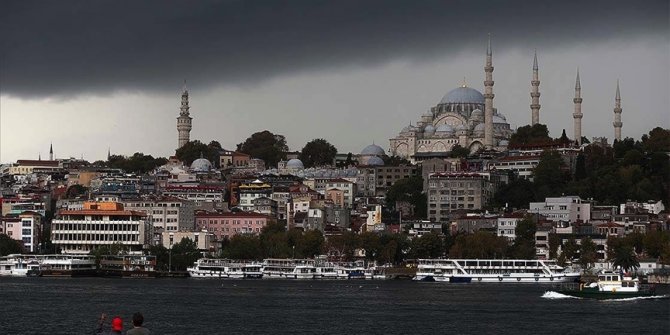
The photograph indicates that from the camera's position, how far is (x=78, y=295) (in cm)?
6519

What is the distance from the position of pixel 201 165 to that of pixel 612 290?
242 ft

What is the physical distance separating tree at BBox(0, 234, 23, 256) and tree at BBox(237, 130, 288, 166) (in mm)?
48194

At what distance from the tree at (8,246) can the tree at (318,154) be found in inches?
1814

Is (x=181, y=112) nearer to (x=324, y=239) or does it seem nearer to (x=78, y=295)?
(x=324, y=239)

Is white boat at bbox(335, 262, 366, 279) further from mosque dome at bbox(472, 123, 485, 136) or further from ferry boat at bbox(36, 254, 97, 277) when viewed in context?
mosque dome at bbox(472, 123, 485, 136)

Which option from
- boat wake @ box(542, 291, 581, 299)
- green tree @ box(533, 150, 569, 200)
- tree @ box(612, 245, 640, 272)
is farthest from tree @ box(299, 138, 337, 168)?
boat wake @ box(542, 291, 581, 299)

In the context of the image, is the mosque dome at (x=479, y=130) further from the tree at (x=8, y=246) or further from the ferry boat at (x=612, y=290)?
the ferry boat at (x=612, y=290)

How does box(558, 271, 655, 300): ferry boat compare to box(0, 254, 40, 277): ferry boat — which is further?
box(0, 254, 40, 277): ferry boat

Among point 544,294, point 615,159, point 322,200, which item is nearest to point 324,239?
point 322,200

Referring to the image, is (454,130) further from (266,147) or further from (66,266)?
(66,266)

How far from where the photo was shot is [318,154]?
143 meters

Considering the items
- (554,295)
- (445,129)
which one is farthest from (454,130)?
(554,295)

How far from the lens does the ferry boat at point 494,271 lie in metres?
84.8

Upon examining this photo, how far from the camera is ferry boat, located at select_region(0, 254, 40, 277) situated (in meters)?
91.1
